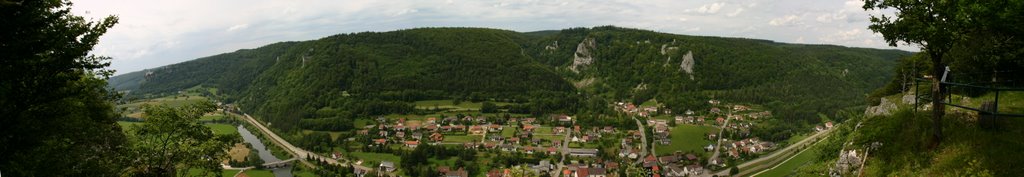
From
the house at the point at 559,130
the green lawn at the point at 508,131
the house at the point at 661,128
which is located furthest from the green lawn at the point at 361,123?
the house at the point at 661,128

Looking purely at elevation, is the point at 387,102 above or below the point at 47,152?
below

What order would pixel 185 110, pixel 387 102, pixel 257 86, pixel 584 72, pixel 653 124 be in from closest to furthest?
1. pixel 185 110
2. pixel 653 124
3. pixel 387 102
4. pixel 257 86
5. pixel 584 72

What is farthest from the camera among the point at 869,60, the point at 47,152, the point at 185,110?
the point at 869,60

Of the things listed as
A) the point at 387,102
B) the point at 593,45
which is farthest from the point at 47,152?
the point at 593,45

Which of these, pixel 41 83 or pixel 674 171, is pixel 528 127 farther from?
pixel 41 83

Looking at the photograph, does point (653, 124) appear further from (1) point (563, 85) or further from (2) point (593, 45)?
(2) point (593, 45)

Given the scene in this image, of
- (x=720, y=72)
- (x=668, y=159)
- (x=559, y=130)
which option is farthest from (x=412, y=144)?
(x=720, y=72)
